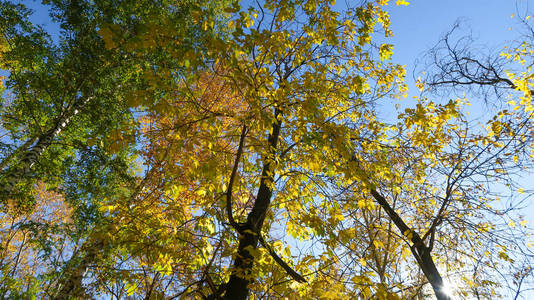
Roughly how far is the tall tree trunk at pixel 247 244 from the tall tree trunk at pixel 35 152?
4.38 meters

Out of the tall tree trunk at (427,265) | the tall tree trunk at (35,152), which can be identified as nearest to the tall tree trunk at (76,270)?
the tall tree trunk at (35,152)

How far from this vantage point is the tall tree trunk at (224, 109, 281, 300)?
267cm

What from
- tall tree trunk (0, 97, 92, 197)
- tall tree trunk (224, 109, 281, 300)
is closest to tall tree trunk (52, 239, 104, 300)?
tall tree trunk (0, 97, 92, 197)

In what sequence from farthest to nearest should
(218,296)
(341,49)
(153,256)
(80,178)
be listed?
(80,178) < (341,49) < (153,256) < (218,296)

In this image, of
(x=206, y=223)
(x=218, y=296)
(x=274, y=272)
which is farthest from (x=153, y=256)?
(x=274, y=272)

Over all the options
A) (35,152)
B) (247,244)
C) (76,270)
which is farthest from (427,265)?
(35,152)

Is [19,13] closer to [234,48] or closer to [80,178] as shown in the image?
[80,178]

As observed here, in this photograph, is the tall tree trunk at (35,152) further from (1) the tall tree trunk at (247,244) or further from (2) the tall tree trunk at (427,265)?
(2) the tall tree trunk at (427,265)

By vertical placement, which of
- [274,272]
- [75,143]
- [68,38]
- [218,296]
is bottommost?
[218,296]

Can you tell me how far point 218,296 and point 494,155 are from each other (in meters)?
3.89

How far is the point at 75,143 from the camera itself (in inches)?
193

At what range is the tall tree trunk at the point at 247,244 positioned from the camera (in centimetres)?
267

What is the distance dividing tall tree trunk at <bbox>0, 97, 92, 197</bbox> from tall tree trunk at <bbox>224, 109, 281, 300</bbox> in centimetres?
438

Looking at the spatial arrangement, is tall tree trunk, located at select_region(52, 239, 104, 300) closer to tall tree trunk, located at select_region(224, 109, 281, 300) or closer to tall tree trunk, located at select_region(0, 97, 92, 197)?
tall tree trunk, located at select_region(0, 97, 92, 197)
